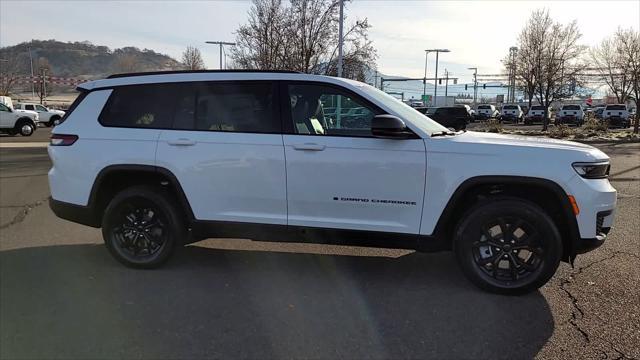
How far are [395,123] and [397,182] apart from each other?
20.1 inches

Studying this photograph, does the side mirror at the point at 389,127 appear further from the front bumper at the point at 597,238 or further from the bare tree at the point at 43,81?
the bare tree at the point at 43,81

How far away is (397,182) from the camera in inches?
174

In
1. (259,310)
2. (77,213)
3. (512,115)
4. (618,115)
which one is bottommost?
(259,310)

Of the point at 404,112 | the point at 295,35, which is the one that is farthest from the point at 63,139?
the point at 295,35

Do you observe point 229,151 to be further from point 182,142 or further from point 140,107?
point 140,107

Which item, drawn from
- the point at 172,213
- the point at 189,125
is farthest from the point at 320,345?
the point at 189,125

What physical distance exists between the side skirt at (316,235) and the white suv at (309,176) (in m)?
0.01

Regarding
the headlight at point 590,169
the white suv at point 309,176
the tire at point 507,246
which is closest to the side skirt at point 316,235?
the white suv at point 309,176

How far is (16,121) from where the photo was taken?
26078 millimetres

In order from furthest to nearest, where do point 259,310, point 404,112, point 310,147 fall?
point 404,112, point 310,147, point 259,310

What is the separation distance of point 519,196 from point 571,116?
38330 millimetres

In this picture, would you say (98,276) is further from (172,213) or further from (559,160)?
(559,160)

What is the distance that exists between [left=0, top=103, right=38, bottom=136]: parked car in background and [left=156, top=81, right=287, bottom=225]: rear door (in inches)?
993

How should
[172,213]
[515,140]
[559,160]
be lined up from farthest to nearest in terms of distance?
[172,213]
[515,140]
[559,160]
